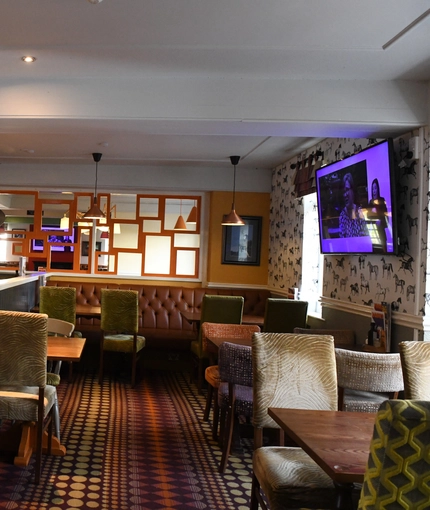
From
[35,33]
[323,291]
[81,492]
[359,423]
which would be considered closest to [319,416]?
[359,423]

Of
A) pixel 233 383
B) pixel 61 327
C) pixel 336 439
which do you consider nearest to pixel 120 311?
pixel 61 327

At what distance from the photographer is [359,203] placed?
4977 mm

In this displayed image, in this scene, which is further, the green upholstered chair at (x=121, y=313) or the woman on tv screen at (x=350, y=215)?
the green upholstered chair at (x=121, y=313)

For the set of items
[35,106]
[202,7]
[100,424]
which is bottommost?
[100,424]

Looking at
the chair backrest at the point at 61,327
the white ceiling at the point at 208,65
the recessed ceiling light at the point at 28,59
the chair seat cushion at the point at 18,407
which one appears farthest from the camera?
the chair backrest at the point at 61,327

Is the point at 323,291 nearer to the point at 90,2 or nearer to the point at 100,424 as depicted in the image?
the point at 100,424

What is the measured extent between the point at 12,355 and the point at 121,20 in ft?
6.93

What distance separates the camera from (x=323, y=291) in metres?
6.27

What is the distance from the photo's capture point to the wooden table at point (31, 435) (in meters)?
3.81

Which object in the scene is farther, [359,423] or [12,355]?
[12,355]

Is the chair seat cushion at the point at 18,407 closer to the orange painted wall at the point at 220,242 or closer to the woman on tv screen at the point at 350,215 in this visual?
the woman on tv screen at the point at 350,215

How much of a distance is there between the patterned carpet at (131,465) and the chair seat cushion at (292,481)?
0.98m

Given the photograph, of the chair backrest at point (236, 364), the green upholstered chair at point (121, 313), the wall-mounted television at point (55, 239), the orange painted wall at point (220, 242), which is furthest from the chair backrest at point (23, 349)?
the wall-mounted television at point (55, 239)

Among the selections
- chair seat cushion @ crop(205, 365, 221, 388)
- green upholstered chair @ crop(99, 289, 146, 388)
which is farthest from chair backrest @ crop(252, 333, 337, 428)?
green upholstered chair @ crop(99, 289, 146, 388)
